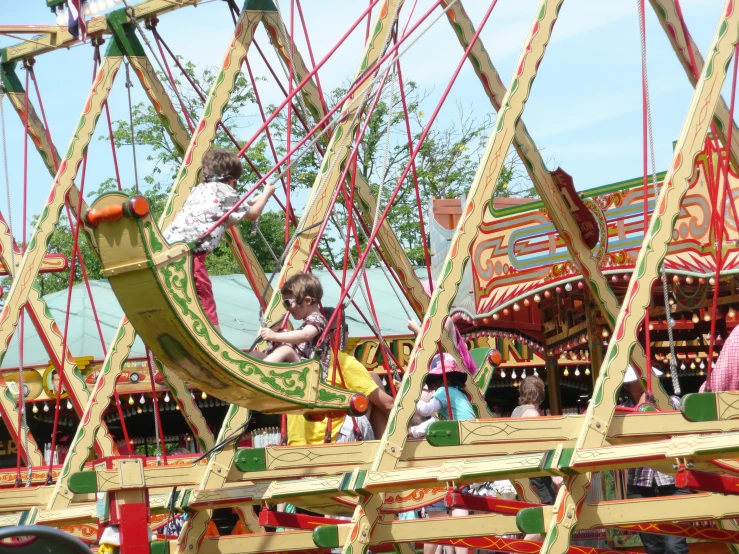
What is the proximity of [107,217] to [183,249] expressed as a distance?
411 millimetres

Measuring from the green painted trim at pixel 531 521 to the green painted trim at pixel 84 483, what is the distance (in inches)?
74.6

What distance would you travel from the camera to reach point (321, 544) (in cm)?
564

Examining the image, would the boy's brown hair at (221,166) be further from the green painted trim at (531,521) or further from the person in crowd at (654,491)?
the person in crowd at (654,491)

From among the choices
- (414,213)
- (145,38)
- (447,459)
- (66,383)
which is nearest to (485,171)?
(447,459)

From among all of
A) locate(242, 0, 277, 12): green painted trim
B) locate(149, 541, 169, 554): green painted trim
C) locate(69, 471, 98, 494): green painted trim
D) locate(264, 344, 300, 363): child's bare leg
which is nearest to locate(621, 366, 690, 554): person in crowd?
locate(264, 344, 300, 363): child's bare leg

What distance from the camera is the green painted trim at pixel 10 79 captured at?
9766mm

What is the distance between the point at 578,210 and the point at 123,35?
3.47 m

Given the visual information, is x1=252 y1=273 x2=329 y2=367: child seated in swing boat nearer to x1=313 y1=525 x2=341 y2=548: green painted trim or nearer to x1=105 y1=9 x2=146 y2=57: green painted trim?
x1=313 y1=525 x2=341 y2=548: green painted trim

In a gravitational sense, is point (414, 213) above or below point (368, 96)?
above

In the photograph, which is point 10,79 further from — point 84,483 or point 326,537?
point 326,537

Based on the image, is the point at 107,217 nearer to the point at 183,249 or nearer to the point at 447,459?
the point at 183,249

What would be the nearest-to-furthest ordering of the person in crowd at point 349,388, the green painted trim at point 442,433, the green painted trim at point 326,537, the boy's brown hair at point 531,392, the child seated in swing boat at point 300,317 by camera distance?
the green painted trim at point 442,433
the green painted trim at point 326,537
the child seated in swing boat at point 300,317
the person in crowd at point 349,388
the boy's brown hair at point 531,392

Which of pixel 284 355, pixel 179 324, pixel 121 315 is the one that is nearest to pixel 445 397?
pixel 284 355

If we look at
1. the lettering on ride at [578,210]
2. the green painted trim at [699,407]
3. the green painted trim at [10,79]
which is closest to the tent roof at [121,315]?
the green painted trim at [10,79]
